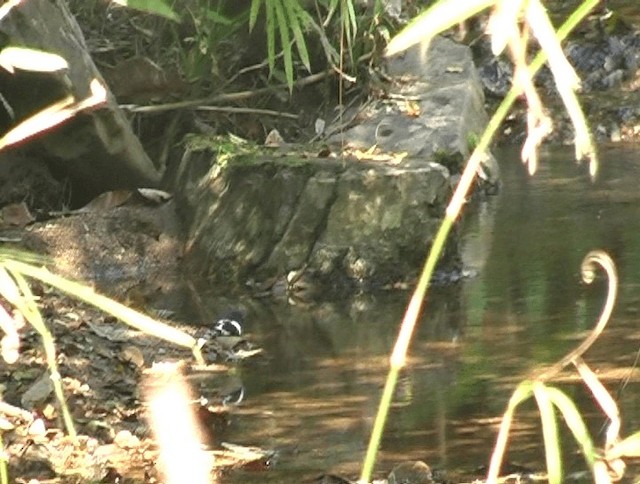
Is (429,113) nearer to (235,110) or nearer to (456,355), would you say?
(235,110)

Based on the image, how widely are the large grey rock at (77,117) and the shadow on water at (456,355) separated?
163cm

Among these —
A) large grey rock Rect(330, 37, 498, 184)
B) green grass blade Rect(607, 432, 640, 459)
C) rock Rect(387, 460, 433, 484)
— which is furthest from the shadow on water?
green grass blade Rect(607, 432, 640, 459)

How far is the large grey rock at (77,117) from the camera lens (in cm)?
743

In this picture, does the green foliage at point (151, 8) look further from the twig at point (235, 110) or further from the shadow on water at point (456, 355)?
the twig at point (235, 110)

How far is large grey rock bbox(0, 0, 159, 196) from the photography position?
24.4 ft

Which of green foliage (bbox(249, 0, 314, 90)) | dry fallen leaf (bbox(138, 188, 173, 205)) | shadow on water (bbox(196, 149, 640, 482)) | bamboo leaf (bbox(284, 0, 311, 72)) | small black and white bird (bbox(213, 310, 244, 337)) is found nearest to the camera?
shadow on water (bbox(196, 149, 640, 482))

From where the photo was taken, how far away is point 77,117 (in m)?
7.87

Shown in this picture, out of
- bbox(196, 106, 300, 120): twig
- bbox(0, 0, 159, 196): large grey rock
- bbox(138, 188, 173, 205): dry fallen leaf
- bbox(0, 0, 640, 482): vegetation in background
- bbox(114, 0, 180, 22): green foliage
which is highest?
bbox(196, 106, 300, 120): twig

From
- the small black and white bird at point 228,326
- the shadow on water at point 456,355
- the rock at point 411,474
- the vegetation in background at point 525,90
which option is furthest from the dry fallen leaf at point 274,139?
the vegetation in background at point 525,90

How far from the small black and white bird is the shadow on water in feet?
0.23

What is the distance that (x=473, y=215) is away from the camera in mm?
8984

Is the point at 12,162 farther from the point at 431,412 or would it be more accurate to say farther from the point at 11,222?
the point at 431,412

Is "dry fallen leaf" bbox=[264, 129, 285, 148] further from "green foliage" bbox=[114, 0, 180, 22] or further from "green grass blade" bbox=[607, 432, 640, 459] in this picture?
"green grass blade" bbox=[607, 432, 640, 459]

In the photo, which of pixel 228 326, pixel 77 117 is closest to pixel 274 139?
pixel 77 117
